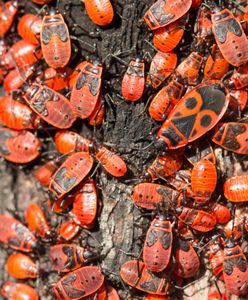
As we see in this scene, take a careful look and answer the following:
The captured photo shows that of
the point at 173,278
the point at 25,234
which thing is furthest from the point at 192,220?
the point at 25,234

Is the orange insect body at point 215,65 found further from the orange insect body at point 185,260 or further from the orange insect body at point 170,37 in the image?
the orange insect body at point 185,260

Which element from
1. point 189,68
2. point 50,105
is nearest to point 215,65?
point 189,68

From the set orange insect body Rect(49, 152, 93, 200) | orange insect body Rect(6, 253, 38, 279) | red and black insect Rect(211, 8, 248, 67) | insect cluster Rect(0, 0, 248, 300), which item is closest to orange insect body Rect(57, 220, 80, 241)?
insect cluster Rect(0, 0, 248, 300)

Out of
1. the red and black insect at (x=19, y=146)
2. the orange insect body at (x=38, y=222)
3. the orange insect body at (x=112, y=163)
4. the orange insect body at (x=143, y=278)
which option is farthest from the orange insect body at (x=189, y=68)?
the orange insect body at (x=38, y=222)

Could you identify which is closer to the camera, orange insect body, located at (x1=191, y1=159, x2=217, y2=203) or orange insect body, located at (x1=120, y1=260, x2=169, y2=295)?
orange insect body, located at (x1=191, y1=159, x2=217, y2=203)

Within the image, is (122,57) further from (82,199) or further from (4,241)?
(4,241)

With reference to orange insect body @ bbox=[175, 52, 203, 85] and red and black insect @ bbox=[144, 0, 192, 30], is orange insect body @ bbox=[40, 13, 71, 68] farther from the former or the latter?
orange insect body @ bbox=[175, 52, 203, 85]
